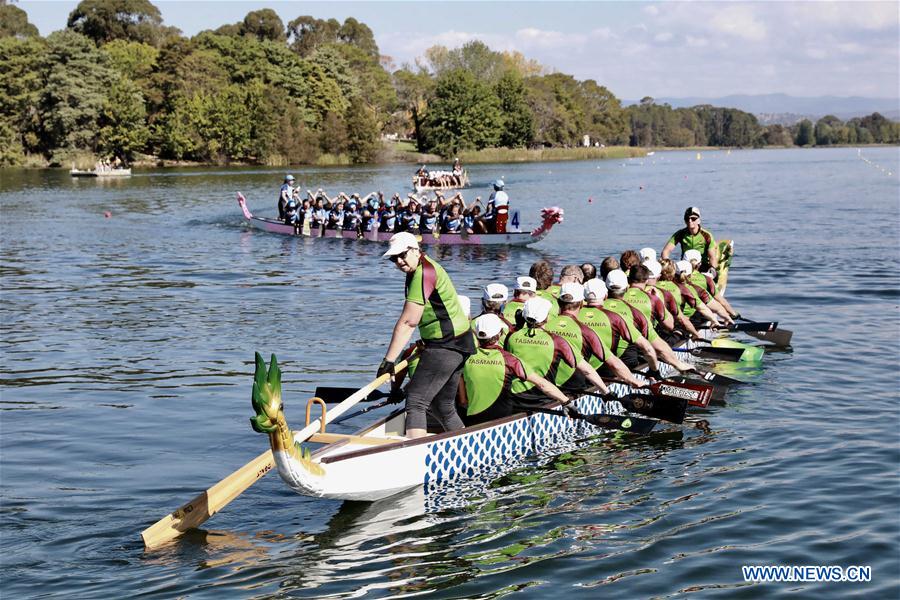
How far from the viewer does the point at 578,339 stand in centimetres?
1169

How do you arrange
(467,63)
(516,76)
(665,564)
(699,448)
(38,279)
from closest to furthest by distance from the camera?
(665,564) → (699,448) → (38,279) → (516,76) → (467,63)

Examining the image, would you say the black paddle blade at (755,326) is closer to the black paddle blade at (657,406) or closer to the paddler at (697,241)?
the paddler at (697,241)

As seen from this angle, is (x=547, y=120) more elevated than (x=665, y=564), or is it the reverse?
(x=547, y=120)

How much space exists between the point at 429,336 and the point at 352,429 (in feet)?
9.27

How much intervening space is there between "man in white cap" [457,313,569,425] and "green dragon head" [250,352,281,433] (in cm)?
307

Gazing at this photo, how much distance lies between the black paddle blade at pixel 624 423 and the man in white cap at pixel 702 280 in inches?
226

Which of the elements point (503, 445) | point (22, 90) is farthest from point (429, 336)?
point (22, 90)

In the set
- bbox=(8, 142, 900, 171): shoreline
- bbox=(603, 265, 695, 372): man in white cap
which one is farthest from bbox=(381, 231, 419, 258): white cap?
bbox=(8, 142, 900, 171): shoreline

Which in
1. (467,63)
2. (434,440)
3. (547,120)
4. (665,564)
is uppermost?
(467,63)

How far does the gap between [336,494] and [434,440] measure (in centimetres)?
131

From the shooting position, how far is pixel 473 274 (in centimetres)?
2739

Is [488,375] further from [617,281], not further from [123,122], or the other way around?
[123,122]

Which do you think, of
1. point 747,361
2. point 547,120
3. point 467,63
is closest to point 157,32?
point 467,63

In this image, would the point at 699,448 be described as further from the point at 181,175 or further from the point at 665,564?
the point at 181,175
